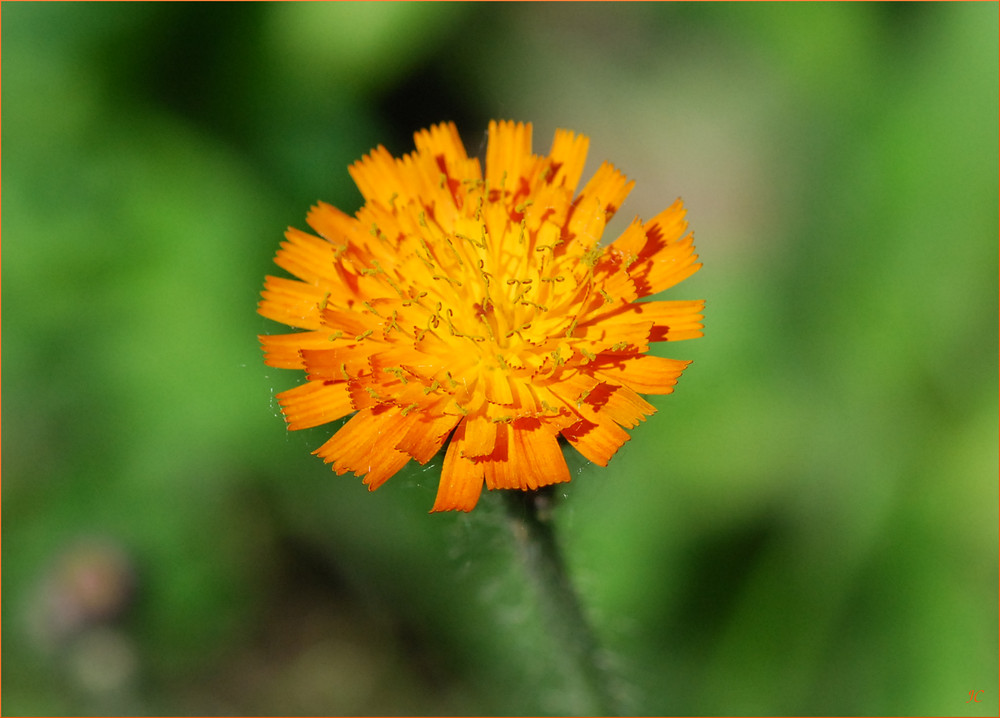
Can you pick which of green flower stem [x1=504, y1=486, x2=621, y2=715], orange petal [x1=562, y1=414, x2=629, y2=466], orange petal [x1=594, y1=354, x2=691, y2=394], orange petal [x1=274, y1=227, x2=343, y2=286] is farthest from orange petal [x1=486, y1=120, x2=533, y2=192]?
green flower stem [x1=504, y1=486, x2=621, y2=715]

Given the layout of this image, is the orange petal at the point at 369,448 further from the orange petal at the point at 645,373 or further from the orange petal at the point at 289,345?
the orange petal at the point at 645,373

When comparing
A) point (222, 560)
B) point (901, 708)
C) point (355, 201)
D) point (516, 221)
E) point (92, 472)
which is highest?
point (355, 201)

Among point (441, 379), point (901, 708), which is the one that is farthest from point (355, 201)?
point (901, 708)

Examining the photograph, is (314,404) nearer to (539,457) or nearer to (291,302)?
(291,302)

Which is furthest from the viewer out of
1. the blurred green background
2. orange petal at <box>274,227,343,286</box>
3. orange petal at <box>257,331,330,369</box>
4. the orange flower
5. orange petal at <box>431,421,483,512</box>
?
the blurred green background

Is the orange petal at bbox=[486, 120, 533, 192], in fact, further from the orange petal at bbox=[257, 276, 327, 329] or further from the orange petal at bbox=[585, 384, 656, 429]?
the orange petal at bbox=[585, 384, 656, 429]

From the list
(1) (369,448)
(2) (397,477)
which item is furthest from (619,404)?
(2) (397,477)

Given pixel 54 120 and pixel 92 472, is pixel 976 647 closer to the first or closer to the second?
pixel 92 472
